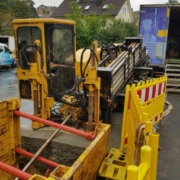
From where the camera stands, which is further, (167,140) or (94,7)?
(94,7)

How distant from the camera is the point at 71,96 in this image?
5180 millimetres

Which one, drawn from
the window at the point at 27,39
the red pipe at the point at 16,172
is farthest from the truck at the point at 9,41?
the red pipe at the point at 16,172

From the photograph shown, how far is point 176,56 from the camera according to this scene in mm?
14547

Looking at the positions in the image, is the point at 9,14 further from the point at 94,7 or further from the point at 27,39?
the point at 27,39

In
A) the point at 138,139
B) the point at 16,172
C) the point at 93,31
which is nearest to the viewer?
the point at 138,139

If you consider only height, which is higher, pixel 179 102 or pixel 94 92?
pixel 94 92

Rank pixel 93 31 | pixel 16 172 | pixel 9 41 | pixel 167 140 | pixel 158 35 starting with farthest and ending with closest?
1. pixel 9 41
2. pixel 93 31
3. pixel 158 35
4. pixel 167 140
5. pixel 16 172

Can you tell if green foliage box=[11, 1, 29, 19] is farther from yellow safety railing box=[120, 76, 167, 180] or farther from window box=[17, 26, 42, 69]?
yellow safety railing box=[120, 76, 167, 180]

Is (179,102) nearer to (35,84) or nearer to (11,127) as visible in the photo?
(35,84)

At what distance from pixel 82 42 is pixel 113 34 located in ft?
12.5

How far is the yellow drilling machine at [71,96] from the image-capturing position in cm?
322

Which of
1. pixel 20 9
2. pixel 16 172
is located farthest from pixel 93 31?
pixel 20 9

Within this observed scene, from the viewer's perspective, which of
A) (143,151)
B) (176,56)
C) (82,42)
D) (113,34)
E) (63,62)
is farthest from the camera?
(113,34)

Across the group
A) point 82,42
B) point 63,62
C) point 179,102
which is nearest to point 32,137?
point 63,62
